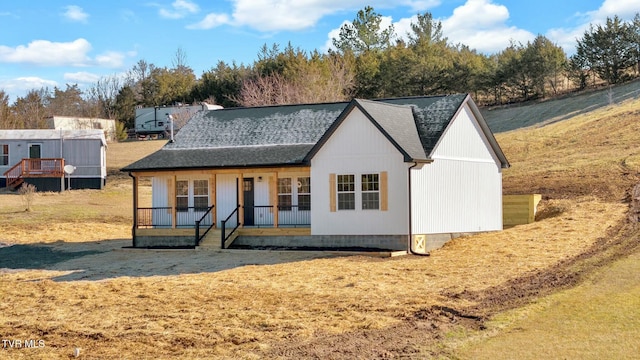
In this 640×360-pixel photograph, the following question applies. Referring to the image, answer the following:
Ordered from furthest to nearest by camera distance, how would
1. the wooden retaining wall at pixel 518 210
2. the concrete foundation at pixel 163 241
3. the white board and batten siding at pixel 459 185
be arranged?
the wooden retaining wall at pixel 518 210 → the concrete foundation at pixel 163 241 → the white board and batten siding at pixel 459 185

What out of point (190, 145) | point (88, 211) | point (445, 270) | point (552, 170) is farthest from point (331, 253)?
point (88, 211)

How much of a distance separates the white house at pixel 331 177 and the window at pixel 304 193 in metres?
0.04

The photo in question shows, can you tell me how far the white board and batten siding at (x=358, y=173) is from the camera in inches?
1059

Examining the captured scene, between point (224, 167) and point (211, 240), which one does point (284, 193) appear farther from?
point (211, 240)

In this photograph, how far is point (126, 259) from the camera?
2833 cm

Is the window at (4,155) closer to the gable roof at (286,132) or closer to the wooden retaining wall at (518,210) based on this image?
the gable roof at (286,132)

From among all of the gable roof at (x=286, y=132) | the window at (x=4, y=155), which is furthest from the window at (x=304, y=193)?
the window at (x=4, y=155)

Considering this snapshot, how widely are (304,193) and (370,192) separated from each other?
3672 millimetres

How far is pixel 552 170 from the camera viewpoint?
135ft

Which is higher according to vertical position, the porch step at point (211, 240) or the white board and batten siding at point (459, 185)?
→ the white board and batten siding at point (459, 185)

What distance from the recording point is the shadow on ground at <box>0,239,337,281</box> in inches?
971

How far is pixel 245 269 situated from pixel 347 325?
917 centimetres

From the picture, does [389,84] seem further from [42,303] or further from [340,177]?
[42,303]

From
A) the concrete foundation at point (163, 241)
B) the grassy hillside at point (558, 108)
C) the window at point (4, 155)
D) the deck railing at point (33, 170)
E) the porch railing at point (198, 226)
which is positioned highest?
the grassy hillside at point (558, 108)
